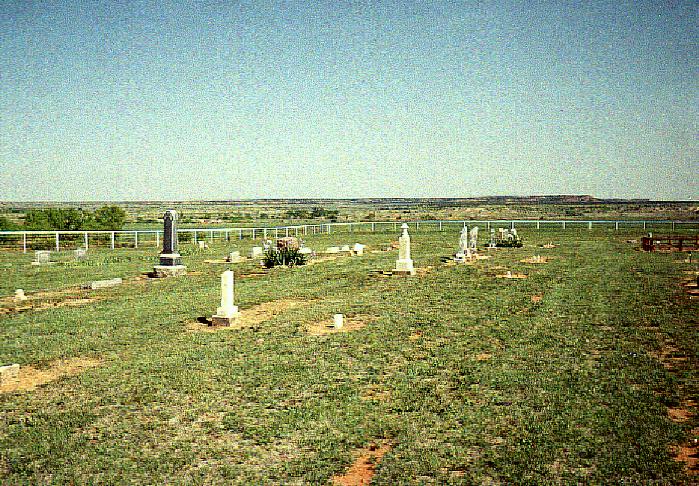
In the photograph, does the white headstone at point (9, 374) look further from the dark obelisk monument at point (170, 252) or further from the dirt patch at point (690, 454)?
the dark obelisk monument at point (170, 252)

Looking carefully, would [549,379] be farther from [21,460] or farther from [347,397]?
[21,460]

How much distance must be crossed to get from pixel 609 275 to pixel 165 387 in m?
18.8

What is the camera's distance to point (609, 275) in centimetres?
2225

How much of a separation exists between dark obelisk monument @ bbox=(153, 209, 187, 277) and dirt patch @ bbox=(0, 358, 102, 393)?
1279 cm

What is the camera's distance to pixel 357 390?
830 centimetres

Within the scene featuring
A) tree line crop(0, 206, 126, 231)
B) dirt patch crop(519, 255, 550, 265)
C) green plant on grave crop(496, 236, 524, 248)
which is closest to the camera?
dirt patch crop(519, 255, 550, 265)

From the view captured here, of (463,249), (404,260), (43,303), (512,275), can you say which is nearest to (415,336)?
(43,303)

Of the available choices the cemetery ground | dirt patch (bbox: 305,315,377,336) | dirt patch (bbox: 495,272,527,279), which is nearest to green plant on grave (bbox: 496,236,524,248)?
dirt patch (bbox: 495,272,527,279)

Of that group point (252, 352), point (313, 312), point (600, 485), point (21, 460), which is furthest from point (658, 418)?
point (313, 312)

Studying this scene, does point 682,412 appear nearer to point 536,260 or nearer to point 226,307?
point 226,307

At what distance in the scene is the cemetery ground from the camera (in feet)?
19.5

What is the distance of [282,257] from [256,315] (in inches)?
491

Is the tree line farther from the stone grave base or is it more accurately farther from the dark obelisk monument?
the stone grave base

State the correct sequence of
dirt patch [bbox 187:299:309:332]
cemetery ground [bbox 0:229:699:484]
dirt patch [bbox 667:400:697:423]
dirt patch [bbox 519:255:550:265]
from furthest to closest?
dirt patch [bbox 519:255:550:265] < dirt patch [bbox 187:299:309:332] < dirt patch [bbox 667:400:697:423] < cemetery ground [bbox 0:229:699:484]
